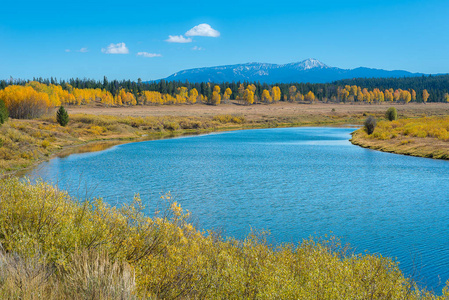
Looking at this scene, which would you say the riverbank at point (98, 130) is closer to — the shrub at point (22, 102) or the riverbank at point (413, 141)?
the riverbank at point (413, 141)

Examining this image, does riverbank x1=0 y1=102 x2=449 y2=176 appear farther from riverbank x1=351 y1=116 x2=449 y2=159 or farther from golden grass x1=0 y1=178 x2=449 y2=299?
golden grass x1=0 y1=178 x2=449 y2=299

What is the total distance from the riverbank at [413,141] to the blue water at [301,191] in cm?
328

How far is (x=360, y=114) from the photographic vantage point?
154375 mm

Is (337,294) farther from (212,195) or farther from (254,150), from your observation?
(254,150)

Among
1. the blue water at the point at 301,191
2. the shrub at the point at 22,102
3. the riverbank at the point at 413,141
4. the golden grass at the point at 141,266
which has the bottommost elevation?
the blue water at the point at 301,191

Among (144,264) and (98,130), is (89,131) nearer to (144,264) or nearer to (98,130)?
(98,130)

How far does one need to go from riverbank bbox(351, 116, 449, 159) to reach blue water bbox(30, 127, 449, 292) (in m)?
3.28

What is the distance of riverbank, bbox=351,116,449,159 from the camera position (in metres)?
52.8

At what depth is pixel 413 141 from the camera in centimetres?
6028

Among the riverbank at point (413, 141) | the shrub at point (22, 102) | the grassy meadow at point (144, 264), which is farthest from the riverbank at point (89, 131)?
the riverbank at point (413, 141)

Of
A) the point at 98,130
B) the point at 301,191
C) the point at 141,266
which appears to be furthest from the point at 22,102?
the point at 141,266

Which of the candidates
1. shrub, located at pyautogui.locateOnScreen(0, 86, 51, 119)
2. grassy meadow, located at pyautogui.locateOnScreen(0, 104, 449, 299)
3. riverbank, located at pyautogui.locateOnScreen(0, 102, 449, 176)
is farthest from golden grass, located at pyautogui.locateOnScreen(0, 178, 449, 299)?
shrub, located at pyautogui.locateOnScreen(0, 86, 51, 119)

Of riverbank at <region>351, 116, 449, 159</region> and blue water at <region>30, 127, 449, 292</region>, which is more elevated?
riverbank at <region>351, 116, 449, 159</region>

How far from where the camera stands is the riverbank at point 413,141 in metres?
52.8
